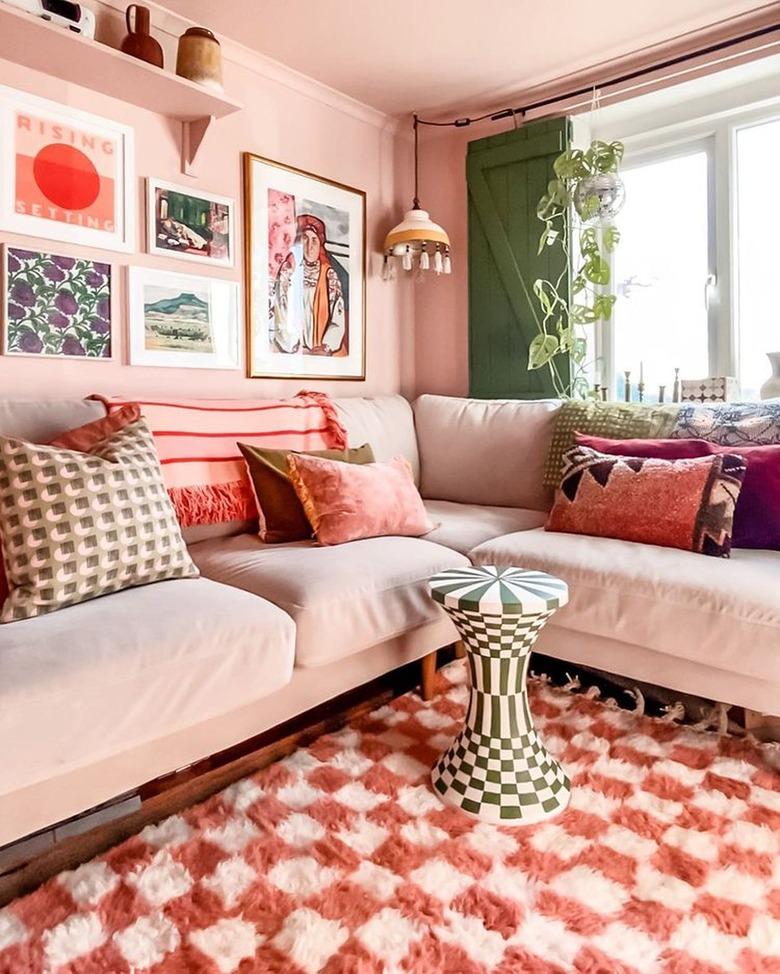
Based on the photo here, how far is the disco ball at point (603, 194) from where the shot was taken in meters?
2.84

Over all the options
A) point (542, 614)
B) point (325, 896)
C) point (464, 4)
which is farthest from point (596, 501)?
point (464, 4)

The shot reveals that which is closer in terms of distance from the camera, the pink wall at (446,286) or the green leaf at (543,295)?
the green leaf at (543,295)

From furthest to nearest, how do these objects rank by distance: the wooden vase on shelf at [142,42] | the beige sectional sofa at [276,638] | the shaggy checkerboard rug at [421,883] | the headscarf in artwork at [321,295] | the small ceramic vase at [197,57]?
the headscarf in artwork at [321,295], the small ceramic vase at [197,57], the wooden vase on shelf at [142,42], the beige sectional sofa at [276,638], the shaggy checkerboard rug at [421,883]

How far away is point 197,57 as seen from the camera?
2.33m

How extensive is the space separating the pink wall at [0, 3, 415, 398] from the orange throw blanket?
271 millimetres

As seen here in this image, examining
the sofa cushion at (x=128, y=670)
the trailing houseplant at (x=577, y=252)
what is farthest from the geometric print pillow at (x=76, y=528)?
the trailing houseplant at (x=577, y=252)

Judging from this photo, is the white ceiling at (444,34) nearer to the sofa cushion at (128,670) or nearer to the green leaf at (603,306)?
the green leaf at (603,306)

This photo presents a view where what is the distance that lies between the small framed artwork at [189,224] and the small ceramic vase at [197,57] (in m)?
0.36

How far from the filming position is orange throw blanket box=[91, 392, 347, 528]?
6.90 ft

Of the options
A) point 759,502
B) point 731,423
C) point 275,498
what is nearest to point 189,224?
point 275,498

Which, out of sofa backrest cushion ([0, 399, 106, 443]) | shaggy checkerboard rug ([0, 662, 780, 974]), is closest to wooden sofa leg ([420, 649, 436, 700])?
shaggy checkerboard rug ([0, 662, 780, 974])

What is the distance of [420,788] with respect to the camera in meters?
1.63

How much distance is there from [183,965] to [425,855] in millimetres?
481

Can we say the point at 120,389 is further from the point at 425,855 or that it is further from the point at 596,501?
the point at 425,855
